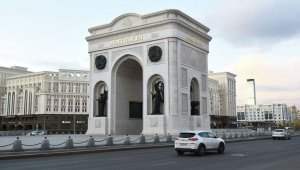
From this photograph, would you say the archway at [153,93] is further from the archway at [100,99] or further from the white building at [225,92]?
the white building at [225,92]

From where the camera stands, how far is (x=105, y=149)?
89.5ft

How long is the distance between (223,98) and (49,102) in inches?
3393

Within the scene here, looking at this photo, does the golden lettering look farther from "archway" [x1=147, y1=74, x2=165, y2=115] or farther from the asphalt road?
the asphalt road

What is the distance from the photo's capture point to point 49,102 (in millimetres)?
128875

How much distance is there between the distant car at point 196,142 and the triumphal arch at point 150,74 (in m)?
23.3

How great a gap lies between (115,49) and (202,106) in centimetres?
1658

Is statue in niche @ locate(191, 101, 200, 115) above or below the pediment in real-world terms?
below

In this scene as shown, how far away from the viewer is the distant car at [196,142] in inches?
845

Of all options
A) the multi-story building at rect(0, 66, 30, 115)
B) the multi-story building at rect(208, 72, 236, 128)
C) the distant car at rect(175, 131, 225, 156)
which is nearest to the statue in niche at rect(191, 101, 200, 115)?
the distant car at rect(175, 131, 225, 156)

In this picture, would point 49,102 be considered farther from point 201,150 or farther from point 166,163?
point 166,163

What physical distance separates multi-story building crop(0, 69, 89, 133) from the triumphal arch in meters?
70.5

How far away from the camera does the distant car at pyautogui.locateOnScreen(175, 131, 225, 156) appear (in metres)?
21.5

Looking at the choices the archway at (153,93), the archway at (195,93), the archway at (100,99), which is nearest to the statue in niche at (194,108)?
the archway at (195,93)

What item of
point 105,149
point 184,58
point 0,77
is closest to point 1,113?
point 0,77
